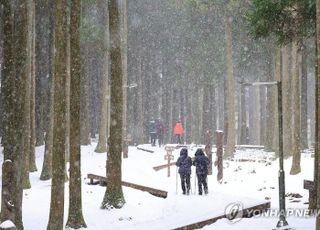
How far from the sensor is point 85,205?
14.9 meters

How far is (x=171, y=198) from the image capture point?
1516 cm

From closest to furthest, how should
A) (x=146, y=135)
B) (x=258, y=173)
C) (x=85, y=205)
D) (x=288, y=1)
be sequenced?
1. (x=288, y=1)
2. (x=85, y=205)
3. (x=258, y=173)
4. (x=146, y=135)

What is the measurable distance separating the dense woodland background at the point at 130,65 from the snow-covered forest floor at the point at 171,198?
32.8 inches

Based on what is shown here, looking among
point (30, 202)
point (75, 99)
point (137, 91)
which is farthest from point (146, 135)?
point (75, 99)

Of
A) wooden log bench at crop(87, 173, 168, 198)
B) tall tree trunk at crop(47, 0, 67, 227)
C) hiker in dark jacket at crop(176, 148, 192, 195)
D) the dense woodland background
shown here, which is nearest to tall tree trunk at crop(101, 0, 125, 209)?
the dense woodland background

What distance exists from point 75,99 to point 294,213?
6085mm

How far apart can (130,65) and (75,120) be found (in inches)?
995

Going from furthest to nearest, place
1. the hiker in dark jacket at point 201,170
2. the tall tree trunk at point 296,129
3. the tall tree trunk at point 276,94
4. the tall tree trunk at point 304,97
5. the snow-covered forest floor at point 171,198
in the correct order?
the tall tree trunk at point 304,97
the tall tree trunk at point 276,94
the tall tree trunk at point 296,129
the hiker in dark jacket at point 201,170
the snow-covered forest floor at point 171,198

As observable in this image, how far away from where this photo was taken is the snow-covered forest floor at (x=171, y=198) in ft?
39.3

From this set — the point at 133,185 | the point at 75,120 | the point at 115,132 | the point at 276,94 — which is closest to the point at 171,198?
the point at 133,185

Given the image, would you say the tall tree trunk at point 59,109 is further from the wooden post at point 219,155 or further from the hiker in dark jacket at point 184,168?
the wooden post at point 219,155

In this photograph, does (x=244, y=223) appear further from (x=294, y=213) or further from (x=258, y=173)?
(x=258, y=173)

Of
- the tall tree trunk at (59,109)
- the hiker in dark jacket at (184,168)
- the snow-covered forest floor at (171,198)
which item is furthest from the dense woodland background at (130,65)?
the hiker in dark jacket at (184,168)

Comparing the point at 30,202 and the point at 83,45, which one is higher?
the point at 83,45
